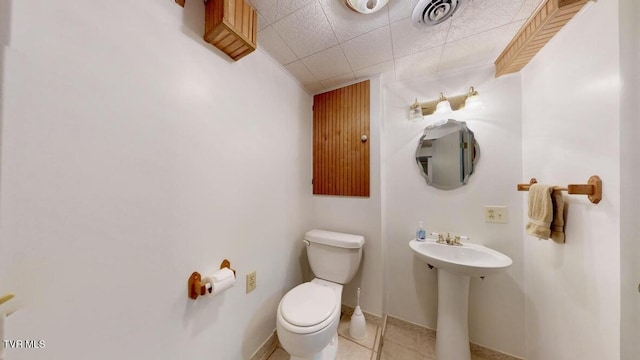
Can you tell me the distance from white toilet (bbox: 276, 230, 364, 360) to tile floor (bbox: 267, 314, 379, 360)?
0.07 m

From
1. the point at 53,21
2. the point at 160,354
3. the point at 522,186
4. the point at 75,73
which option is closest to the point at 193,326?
the point at 160,354

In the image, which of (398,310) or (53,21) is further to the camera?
(398,310)

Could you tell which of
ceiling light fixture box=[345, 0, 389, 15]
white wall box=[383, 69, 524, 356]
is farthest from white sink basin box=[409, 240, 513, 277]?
ceiling light fixture box=[345, 0, 389, 15]

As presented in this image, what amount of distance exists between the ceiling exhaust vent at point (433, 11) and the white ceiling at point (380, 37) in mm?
35

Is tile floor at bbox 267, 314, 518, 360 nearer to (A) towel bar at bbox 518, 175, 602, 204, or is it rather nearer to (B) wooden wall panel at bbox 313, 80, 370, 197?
(B) wooden wall panel at bbox 313, 80, 370, 197

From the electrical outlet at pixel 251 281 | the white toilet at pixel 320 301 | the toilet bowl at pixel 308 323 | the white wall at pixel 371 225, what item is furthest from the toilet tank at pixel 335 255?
the electrical outlet at pixel 251 281

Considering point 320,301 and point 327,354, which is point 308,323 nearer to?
point 320,301

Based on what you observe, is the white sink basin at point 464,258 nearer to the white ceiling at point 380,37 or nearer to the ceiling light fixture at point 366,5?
the white ceiling at point 380,37

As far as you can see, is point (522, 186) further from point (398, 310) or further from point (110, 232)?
point (110, 232)

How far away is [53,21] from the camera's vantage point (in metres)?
0.55

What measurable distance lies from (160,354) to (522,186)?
203 cm

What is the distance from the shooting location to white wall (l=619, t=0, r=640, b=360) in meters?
0.67

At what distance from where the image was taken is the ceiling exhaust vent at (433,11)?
3.04 ft

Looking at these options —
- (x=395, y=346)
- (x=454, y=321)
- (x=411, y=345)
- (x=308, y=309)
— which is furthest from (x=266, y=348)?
(x=454, y=321)
